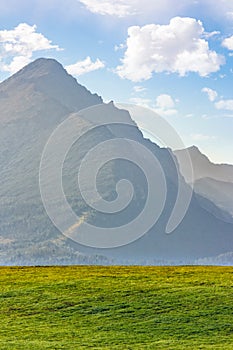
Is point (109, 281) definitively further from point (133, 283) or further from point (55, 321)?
point (55, 321)

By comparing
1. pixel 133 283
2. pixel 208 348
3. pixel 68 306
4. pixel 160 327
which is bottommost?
pixel 208 348

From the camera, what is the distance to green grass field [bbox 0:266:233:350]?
36.0 metres

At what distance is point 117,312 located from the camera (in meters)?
42.5

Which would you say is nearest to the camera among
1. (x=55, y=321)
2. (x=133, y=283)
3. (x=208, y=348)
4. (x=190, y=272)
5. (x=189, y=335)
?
(x=208, y=348)

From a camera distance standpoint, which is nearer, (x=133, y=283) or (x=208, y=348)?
(x=208, y=348)

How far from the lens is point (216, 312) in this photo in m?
41.8

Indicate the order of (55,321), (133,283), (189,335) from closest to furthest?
(189,335)
(55,321)
(133,283)

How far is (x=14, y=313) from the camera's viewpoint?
43.7 meters

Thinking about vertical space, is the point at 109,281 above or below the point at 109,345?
above

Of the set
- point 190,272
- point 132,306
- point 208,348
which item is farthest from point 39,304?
point 190,272

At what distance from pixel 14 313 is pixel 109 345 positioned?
11.1 meters

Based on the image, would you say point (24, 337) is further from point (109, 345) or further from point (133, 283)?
point (133, 283)

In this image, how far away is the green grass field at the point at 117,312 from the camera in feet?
118

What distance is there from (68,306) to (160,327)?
8356 millimetres
